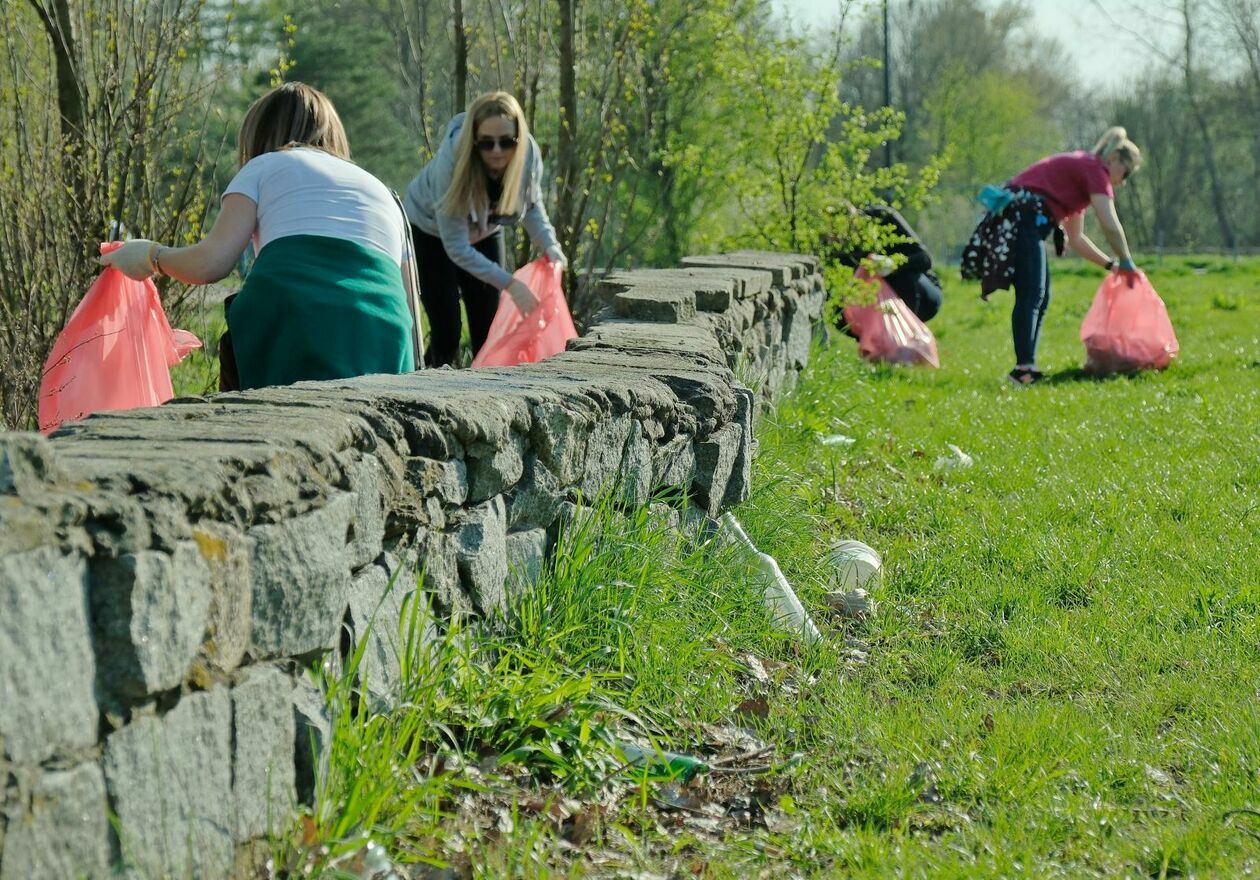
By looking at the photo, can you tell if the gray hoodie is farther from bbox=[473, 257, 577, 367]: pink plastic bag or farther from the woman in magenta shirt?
the woman in magenta shirt

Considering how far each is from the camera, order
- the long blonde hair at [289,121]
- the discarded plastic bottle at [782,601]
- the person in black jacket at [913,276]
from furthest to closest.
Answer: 1. the person in black jacket at [913,276]
2. the long blonde hair at [289,121]
3. the discarded plastic bottle at [782,601]

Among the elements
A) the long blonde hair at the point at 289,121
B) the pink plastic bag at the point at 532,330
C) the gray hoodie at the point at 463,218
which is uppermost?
the long blonde hair at the point at 289,121

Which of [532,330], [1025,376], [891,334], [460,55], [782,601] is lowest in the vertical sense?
[782,601]

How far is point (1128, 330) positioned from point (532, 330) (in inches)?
197

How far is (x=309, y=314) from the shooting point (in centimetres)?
→ 426

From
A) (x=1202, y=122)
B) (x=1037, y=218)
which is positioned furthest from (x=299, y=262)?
(x=1202, y=122)

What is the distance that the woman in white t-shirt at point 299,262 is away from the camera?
4.23 metres

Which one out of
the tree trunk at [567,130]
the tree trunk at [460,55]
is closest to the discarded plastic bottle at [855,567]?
the tree trunk at [567,130]

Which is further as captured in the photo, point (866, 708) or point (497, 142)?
point (497, 142)

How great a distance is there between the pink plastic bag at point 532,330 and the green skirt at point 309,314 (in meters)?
1.94

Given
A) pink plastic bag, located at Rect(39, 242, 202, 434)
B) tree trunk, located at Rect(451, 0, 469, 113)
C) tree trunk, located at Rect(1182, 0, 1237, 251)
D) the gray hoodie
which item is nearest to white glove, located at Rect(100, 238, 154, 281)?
pink plastic bag, located at Rect(39, 242, 202, 434)

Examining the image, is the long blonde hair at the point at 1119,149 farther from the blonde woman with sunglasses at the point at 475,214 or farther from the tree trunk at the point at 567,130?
the blonde woman with sunglasses at the point at 475,214

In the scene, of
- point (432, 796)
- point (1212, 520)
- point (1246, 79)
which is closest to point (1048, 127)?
point (1246, 79)

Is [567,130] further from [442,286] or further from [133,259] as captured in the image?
[133,259]
